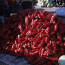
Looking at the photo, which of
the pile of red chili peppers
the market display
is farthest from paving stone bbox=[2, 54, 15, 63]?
the market display

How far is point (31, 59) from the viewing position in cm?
359

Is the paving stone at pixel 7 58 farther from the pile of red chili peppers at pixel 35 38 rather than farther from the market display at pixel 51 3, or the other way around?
the market display at pixel 51 3

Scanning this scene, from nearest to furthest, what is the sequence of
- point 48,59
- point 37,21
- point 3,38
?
point 48,59 < point 37,21 < point 3,38

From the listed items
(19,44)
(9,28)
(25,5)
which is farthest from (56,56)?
(25,5)

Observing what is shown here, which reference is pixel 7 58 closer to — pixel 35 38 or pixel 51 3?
pixel 35 38

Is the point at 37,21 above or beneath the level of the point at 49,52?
above

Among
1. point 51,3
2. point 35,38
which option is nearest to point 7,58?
point 35,38

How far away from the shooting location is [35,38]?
3967 millimetres

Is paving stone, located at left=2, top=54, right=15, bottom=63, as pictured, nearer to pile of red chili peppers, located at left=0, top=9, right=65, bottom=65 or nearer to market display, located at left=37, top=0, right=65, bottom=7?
pile of red chili peppers, located at left=0, top=9, right=65, bottom=65

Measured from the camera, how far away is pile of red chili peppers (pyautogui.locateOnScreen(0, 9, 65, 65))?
362 cm

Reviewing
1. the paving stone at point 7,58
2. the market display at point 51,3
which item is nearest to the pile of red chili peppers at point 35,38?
the paving stone at point 7,58

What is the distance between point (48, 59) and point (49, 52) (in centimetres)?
18

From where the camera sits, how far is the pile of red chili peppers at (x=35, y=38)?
3.62 m

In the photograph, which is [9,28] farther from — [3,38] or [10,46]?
[10,46]
